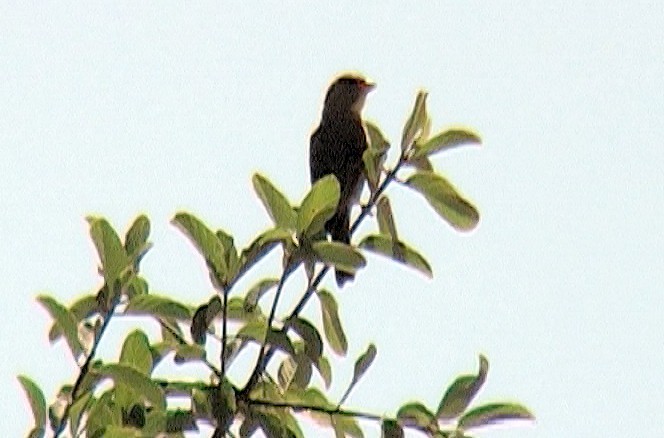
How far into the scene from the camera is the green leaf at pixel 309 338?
2078 millimetres

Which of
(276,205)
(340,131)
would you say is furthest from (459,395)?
(340,131)

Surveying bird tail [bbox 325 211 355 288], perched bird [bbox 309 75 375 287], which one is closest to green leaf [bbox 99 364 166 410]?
bird tail [bbox 325 211 355 288]

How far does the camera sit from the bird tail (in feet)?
8.35

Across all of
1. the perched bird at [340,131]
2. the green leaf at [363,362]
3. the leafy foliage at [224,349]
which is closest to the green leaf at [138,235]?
the leafy foliage at [224,349]

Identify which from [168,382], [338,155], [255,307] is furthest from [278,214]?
[338,155]

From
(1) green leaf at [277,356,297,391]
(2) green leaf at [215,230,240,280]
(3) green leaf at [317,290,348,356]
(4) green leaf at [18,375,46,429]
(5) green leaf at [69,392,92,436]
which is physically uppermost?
(3) green leaf at [317,290,348,356]

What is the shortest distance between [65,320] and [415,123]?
0.75 meters

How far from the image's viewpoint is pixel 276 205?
2082mm

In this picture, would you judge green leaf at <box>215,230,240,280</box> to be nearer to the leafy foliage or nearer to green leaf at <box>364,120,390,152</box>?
the leafy foliage

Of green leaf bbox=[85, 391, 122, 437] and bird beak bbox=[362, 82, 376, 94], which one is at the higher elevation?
bird beak bbox=[362, 82, 376, 94]

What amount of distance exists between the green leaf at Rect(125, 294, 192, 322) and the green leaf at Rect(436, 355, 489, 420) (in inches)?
16.7

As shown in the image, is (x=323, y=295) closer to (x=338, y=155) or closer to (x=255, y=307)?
(x=255, y=307)

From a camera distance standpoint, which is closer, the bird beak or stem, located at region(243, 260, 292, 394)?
stem, located at region(243, 260, 292, 394)

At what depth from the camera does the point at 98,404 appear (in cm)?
190
